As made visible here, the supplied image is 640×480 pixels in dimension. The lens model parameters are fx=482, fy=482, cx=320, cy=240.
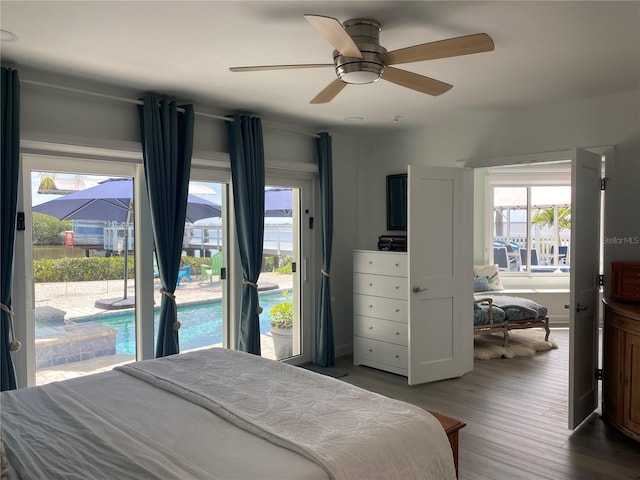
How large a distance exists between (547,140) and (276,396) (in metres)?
3.26

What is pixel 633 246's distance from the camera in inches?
144

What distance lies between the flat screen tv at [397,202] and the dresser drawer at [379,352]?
1.22m

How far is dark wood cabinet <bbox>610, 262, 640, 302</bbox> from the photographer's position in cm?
336

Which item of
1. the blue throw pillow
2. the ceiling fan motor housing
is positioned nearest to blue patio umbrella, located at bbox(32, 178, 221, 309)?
the ceiling fan motor housing

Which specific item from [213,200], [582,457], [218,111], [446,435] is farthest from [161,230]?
[582,457]

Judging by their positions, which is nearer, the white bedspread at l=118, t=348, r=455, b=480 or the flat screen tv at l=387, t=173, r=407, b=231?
the white bedspread at l=118, t=348, r=455, b=480

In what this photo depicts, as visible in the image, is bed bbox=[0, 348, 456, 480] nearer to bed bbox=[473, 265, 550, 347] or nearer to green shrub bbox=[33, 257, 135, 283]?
green shrub bbox=[33, 257, 135, 283]

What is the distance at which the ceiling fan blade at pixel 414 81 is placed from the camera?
244 cm

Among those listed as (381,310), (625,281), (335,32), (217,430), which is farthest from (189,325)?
(625,281)

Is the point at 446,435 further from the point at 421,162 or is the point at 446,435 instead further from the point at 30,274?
the point at 421,162

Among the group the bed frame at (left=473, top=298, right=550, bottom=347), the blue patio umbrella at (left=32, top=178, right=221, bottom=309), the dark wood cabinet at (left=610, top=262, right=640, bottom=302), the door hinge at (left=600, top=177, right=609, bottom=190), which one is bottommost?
the bed frame at (left=473, top=298, right=550, bottom=347)

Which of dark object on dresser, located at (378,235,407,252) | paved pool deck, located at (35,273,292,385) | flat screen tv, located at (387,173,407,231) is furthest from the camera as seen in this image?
flat screen tv, located at (387,173,407,231)

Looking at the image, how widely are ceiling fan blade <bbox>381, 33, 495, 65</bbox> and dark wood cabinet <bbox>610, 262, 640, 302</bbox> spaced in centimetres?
220

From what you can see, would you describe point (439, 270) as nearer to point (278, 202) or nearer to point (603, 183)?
point (603, 183)
